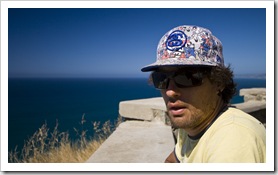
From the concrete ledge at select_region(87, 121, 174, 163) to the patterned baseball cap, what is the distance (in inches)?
57.4

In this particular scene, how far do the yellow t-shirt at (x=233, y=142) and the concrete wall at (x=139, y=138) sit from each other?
1.51 meters

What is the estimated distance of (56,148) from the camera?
14.0 feet

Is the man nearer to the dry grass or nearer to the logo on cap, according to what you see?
the logo on cap

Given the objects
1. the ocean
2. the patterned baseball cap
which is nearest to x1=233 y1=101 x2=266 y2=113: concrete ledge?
the ocean

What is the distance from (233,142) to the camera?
102cm

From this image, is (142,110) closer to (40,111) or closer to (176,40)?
(176,40)

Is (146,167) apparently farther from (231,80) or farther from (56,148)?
(56,148)

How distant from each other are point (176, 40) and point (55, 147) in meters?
3.44

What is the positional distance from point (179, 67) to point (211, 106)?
0.88ft

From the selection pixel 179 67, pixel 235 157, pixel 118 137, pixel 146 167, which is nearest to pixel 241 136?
pixel 235 157

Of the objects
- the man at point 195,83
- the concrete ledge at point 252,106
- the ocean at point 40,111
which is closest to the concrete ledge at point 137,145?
the ocean at point 40,111

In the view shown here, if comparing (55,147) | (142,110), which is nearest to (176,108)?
(142,110)

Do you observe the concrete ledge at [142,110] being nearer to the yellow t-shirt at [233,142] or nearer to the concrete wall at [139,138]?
the concrete wall at [139,138]

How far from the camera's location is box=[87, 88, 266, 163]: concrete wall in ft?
8.80
